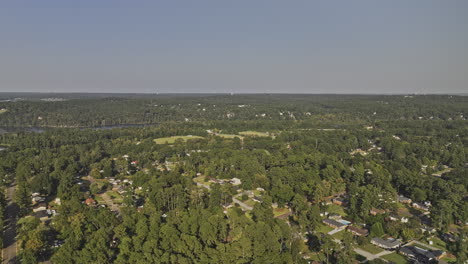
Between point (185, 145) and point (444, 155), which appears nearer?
point (444, 155)

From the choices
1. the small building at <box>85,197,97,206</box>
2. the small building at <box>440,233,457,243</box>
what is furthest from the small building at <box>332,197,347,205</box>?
the small building at <box>85,197,97,206</box>

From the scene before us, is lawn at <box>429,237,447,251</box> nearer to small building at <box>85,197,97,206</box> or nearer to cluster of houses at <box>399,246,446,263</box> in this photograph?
cluster of houses at <box>399,246,446,263</box>

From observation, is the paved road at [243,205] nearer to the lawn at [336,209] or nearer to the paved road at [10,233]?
the lawn at [336,209]

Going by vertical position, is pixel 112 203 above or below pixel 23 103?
below

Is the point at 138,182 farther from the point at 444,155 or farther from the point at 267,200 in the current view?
the point at 444,155

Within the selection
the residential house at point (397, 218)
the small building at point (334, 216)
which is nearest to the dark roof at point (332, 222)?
the small building at point (334, 216)

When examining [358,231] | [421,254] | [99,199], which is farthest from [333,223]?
[99,199]

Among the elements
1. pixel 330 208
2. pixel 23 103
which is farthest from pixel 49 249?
pixel 23 103
